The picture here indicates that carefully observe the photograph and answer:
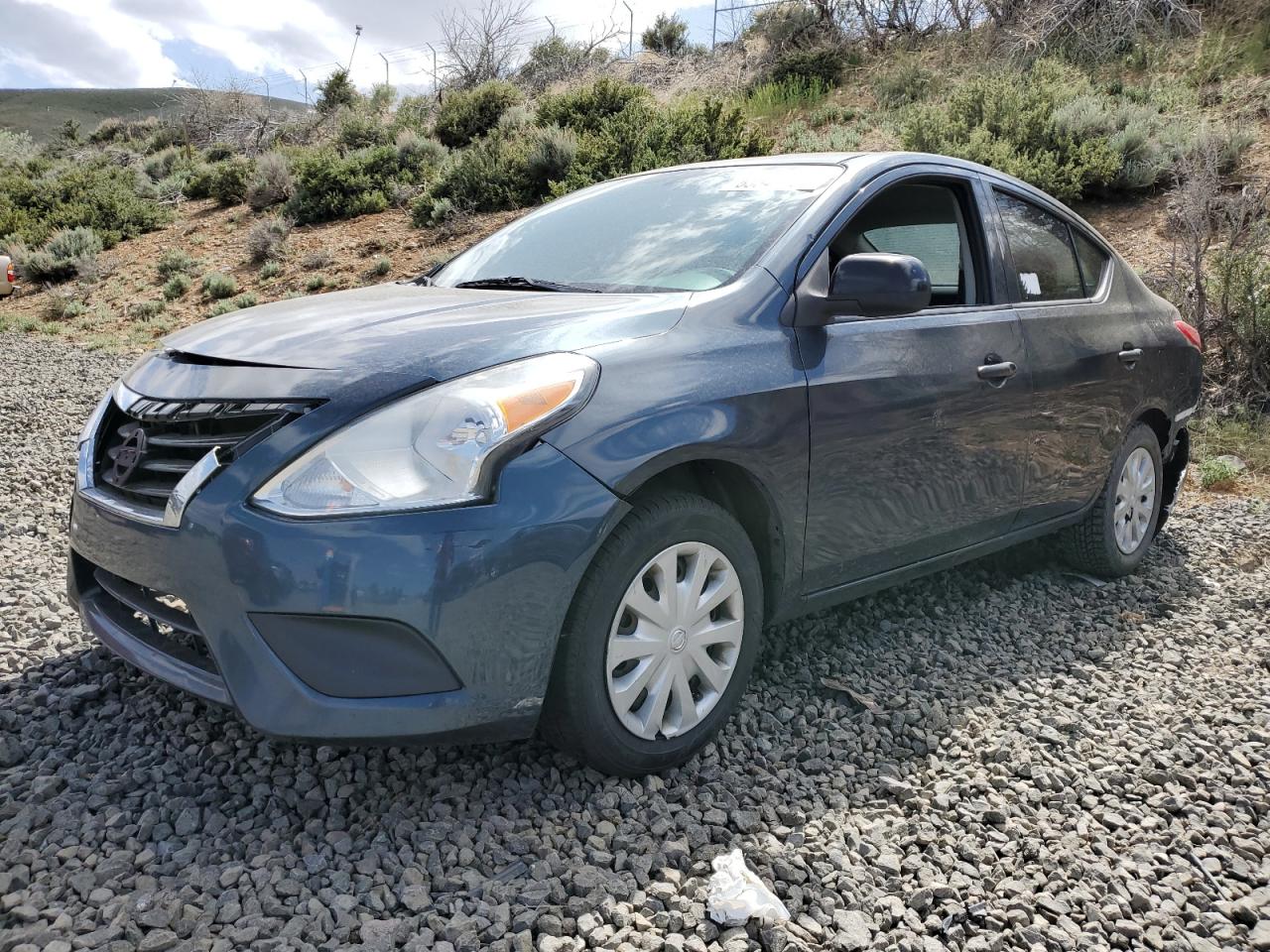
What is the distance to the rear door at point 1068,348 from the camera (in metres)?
3.84

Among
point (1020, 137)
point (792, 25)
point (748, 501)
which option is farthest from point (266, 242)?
point (748, 501)

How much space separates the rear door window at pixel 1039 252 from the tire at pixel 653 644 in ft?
6.28

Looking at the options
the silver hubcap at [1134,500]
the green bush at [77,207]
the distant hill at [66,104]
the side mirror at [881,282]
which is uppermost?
the distant hill at [66,104]

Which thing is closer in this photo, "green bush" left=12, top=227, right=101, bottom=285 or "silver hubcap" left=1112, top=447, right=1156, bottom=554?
"silver hubcap" left=1112, top=447, right=1156, bottom=554

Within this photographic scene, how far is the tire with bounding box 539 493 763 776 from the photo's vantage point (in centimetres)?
241

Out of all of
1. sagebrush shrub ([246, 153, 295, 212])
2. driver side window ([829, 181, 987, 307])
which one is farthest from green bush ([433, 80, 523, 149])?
driver side window ([829, 181, 987, 307])

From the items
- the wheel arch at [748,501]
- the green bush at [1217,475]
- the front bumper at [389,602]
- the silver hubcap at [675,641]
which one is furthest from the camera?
the green bush at [1217,475]

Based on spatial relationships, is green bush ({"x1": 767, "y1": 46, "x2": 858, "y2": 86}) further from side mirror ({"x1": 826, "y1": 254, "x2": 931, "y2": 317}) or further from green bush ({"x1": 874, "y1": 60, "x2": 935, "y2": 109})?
side mirror ({"x1": 826, "y1": 254, "x2": 931, "y2": 317})

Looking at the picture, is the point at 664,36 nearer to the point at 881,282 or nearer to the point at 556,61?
the point at 556,61

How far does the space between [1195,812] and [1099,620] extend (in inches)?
58.8

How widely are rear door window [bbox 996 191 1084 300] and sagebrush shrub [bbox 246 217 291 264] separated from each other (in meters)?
12.0

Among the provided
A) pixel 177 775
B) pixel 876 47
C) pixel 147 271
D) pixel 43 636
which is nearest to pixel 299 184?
pixel 147 271

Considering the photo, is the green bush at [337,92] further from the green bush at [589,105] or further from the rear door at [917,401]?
the rear door at [917,401]

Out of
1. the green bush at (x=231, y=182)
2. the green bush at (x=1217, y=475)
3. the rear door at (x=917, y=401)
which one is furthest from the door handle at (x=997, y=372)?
the green bush at (x=231, y=182)
